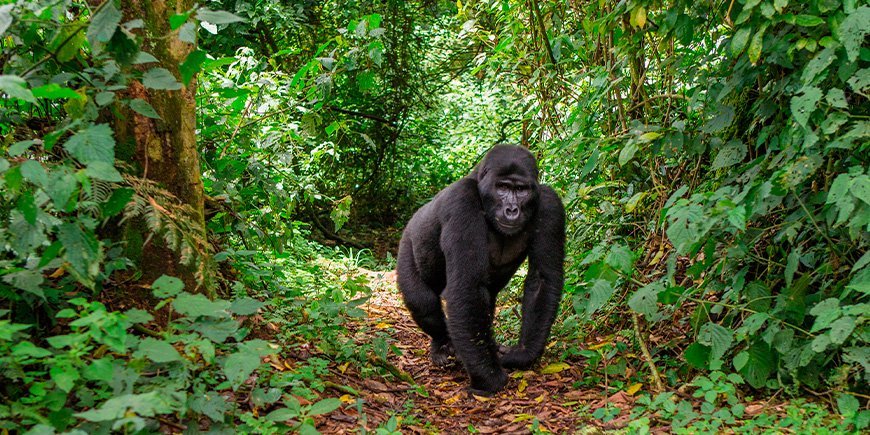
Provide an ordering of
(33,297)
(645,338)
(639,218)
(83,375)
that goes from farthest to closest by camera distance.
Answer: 1. (639,218)
2. (645,338)
3. (33,297)
4. (83,375)

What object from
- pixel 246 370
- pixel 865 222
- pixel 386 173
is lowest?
pixel 386 173

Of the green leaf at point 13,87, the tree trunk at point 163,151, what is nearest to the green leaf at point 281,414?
the tree trunk at point 163,151

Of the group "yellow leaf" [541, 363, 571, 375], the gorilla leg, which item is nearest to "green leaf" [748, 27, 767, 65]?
"yellow leaf" [541, 363, 571, 375]

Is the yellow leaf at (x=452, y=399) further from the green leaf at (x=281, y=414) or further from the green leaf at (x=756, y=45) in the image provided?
the green leaf at (x=756, y=45)

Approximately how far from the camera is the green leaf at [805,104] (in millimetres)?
3119

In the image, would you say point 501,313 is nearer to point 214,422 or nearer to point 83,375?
point 214,422

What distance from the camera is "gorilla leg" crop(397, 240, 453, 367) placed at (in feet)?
17.5

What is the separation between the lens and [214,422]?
9.53 ft

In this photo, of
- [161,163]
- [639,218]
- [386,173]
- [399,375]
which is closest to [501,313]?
[639,218]

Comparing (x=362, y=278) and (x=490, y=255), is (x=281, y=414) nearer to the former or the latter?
(x=362, y=278)

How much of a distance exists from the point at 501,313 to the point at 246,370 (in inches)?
160

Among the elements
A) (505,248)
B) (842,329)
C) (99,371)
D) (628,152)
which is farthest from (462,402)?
(99,371)

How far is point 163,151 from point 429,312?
2.48 m

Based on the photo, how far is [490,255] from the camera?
507cm
